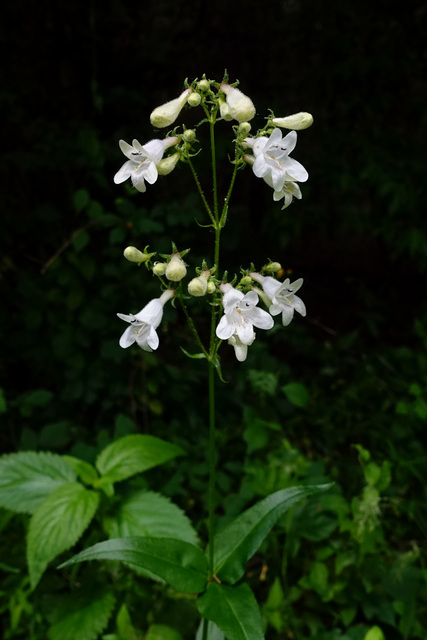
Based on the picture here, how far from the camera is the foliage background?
3750 mm

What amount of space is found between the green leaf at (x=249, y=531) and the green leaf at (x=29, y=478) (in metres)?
0.84

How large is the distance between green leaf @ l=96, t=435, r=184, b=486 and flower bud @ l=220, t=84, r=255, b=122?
5.03ft

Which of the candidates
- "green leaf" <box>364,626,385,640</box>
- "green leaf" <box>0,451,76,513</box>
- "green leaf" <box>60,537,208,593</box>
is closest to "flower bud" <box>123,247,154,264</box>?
"green leaf" <box>60,537,208,593</box>

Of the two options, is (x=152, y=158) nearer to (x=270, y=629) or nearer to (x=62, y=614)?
(x=62, y=614)

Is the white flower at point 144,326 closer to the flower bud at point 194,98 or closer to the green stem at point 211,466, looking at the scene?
the green stem at point 211,466

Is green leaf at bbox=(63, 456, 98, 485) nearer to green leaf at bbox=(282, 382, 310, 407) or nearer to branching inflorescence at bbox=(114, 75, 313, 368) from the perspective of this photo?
branching inflorescence at bbox=(114, 75, 313, 368)

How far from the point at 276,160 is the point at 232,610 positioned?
1.54m

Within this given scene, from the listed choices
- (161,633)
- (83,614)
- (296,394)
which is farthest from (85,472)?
(296,394)

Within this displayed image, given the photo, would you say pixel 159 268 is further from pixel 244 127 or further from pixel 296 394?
pixel 296 394

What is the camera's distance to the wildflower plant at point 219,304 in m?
1.74

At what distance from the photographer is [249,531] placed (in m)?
2.06

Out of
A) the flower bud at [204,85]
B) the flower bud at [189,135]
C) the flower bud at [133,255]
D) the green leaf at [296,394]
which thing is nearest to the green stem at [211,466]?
the flower bud at [133,255]

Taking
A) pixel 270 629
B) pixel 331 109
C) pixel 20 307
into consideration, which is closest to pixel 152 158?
pixel 270 629

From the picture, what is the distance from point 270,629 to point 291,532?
1.57 feet
